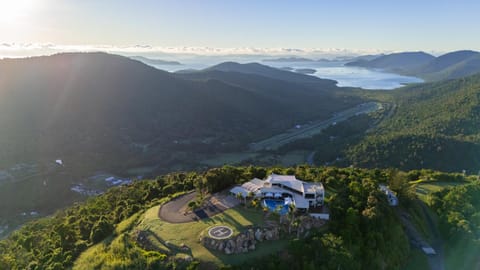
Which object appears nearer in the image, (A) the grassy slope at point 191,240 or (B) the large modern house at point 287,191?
(A) the grassy slope at point 191,240

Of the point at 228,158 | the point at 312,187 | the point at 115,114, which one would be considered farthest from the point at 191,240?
the point at 115,114

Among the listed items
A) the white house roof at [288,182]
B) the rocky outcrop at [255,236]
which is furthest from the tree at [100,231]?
the white house roof at [288,182]

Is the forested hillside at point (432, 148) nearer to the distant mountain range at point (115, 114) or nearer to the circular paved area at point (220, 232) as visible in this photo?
the distant mountain range at point (115, 114)

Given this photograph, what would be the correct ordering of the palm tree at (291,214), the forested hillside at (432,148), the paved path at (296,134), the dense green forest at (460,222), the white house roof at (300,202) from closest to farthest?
the palm tree at (291,214)
the white house roof at (300,202)
the dense green forest at (460,222)
the forested hillside at (432,148)
the paved path at (296,134)

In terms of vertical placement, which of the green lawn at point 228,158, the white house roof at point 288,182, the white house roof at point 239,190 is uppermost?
the white house roof at point 288,182

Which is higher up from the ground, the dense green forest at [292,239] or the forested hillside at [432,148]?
the dense green forest at [292,239]
